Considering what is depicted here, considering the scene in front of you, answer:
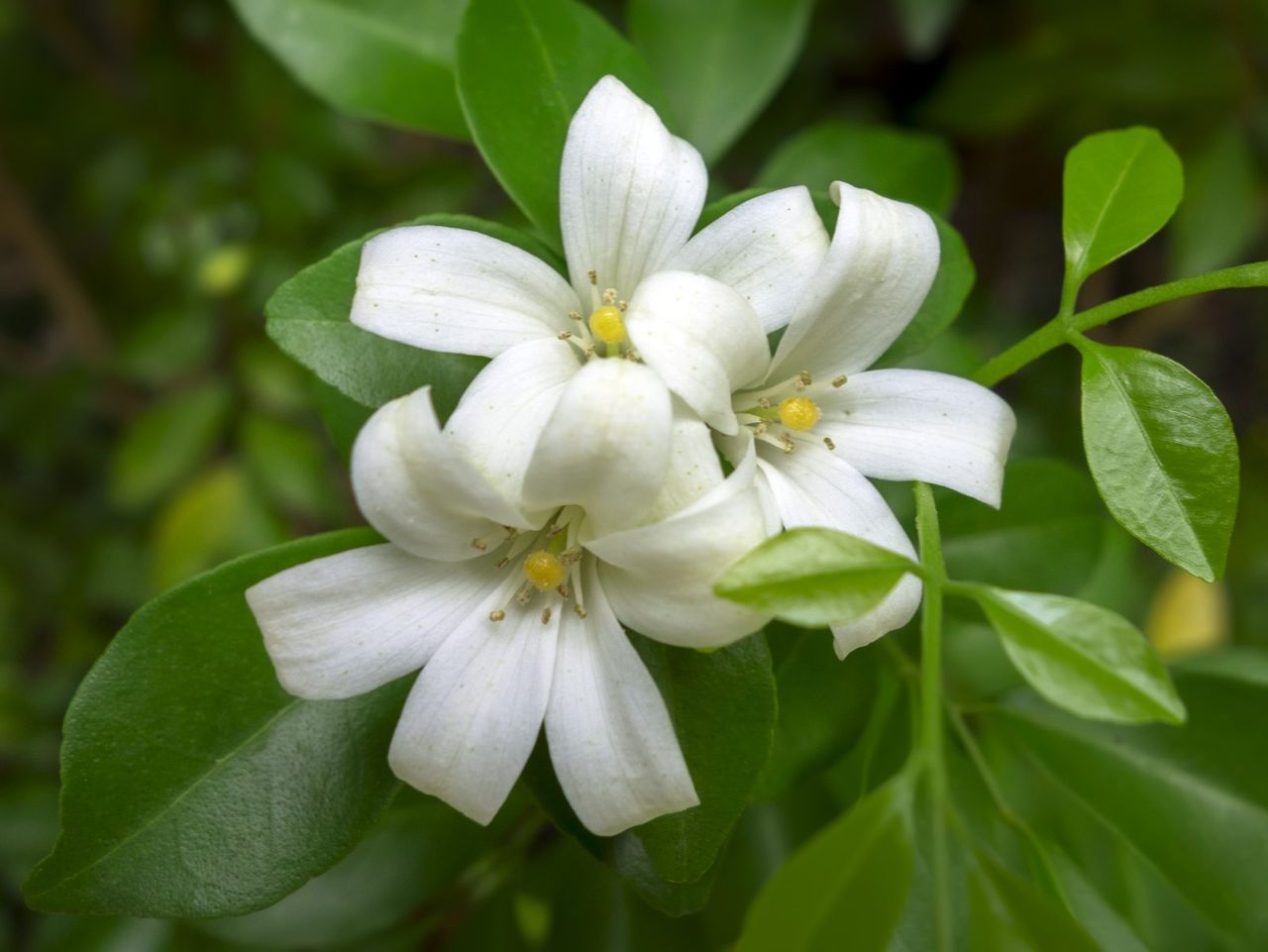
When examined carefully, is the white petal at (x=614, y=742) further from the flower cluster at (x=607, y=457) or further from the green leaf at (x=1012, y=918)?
the green leaf at (x=1012, y=918)

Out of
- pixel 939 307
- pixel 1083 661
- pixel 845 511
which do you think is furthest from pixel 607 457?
pixel 939 307

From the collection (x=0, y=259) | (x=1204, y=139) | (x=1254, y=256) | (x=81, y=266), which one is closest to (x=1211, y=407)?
(x=1204, y=139)

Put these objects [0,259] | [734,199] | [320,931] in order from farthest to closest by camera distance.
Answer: [0,259], [320,931], [734,199]

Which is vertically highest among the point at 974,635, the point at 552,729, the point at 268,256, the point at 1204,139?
the point at 268,256

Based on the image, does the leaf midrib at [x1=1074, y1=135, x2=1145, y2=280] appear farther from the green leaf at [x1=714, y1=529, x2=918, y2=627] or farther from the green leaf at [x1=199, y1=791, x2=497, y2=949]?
the green leaf at [x1=199, y1=791, x2=497, y2=949]

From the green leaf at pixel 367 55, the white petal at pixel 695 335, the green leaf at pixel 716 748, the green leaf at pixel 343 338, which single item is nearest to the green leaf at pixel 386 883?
the green leaf at pixel 716 748

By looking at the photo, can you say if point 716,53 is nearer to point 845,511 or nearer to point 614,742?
point 845,511

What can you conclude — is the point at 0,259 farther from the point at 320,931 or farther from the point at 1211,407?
the point at 1211,407
